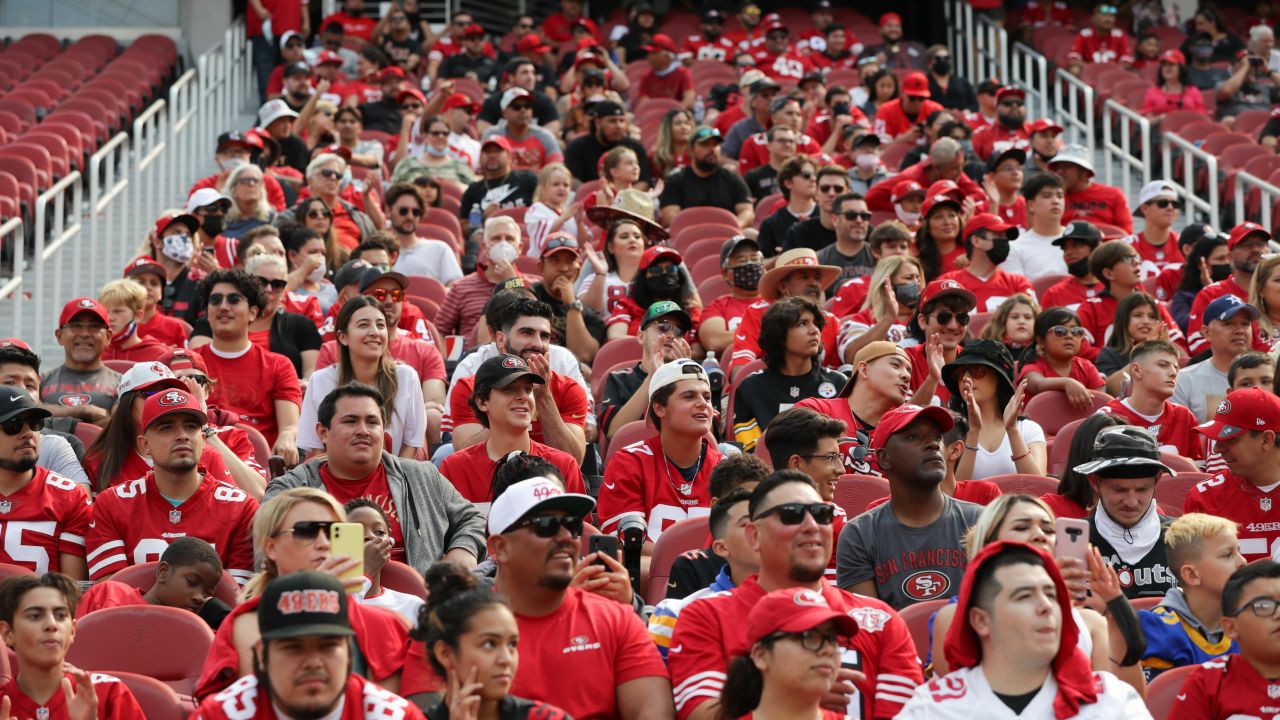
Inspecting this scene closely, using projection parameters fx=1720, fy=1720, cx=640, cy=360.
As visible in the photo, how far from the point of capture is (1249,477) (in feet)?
20.9

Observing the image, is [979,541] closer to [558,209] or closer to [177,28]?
[558,209]

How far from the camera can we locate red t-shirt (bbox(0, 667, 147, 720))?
4727mm

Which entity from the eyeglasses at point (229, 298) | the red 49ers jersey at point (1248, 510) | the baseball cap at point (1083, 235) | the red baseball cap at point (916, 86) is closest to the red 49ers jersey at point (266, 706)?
the red 49ers jersey at point (1248, 510)

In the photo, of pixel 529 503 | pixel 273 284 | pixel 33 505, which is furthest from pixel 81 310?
pixel 529 503

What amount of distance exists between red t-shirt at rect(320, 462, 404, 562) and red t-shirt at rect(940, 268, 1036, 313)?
4.51 m

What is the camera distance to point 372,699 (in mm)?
4145

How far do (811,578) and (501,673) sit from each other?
993mm

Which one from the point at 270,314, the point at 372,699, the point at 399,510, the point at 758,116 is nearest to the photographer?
the point at 372,699

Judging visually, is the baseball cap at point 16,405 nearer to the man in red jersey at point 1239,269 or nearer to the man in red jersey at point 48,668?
the man in red jersey at point 48,668

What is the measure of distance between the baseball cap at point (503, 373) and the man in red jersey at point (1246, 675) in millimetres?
2838

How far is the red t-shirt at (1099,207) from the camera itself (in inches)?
472

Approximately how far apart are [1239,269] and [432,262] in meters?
4.91

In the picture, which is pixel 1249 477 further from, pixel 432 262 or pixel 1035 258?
pixel 432 262

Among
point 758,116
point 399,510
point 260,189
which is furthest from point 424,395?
point 758,116
